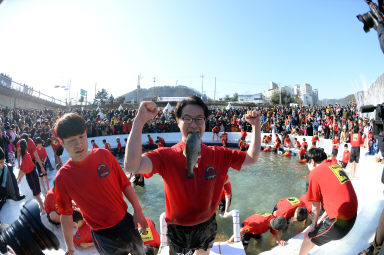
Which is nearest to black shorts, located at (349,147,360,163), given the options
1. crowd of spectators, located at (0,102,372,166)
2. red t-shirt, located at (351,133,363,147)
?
red t-shirt, located at (351,133,363,147)

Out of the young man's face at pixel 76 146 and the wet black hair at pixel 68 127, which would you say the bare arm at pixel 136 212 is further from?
the wet black hair at pixel 68 127

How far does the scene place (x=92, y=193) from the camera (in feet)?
7.10

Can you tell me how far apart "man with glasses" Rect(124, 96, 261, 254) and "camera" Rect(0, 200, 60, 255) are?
3.13 ft

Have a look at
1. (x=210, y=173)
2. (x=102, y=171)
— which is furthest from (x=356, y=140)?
(x=102, y=171)

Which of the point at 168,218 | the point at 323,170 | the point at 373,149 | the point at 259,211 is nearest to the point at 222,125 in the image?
the point at 373,149

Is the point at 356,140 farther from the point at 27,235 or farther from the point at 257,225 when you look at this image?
the point at 27,235

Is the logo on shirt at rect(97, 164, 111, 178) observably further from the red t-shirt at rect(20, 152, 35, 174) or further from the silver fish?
the red t-shirt at rect(20, 152, 35, 174)

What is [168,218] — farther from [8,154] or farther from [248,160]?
[8,154]

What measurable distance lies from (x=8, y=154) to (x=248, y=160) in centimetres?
1006

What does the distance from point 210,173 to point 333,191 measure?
76.8 inches

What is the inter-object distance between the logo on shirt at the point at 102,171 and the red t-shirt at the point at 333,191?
2.57m

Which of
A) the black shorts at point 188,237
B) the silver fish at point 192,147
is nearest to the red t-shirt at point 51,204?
the black shorts at point 188,237

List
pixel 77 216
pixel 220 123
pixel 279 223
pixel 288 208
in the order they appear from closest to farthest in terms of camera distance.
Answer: pixel 77 216 < pixel 279 223 < pixel 288 208 < pixel 220 123

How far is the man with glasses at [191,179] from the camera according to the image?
5.85ft
